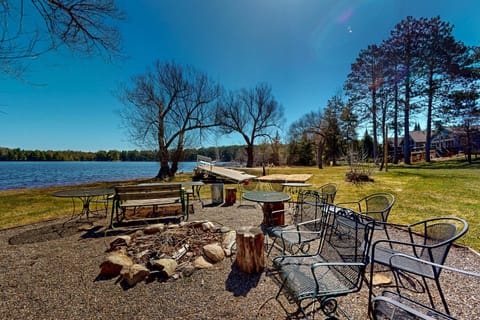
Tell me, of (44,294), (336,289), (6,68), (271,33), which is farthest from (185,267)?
(271,33)

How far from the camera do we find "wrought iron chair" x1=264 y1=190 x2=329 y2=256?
2.54 m

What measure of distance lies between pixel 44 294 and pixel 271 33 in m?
10.5

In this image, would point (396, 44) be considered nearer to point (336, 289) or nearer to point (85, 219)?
point (336, 289)

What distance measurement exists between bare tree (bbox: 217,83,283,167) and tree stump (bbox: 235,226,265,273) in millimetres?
19858

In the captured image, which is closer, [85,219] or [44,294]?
[44,294]

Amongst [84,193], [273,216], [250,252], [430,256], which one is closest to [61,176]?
[84,193]

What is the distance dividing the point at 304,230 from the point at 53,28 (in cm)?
521

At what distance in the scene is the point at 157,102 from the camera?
13969 millimetres

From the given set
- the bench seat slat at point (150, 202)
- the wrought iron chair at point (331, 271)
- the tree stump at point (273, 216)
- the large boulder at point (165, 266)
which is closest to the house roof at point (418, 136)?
the tree stump at point (273, 216)

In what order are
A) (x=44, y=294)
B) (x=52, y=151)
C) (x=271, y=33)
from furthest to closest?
(x=52, y=151)
(x=271, y=33)
(x=44, y=294)

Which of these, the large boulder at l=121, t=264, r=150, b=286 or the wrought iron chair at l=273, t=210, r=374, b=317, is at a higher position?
the wrought iron chair at l=273, t=210, r=374, b=317

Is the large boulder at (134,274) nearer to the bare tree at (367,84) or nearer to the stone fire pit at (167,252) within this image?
the stone fire pit at (167,252)

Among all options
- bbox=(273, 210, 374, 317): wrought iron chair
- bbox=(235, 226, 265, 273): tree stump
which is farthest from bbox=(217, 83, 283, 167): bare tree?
bbox=(273, 210, 374, 317): wrought iron chair

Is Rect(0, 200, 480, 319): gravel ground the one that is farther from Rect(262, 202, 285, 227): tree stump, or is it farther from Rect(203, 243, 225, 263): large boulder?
Rect(262, 202, 285, 227): tree stump
